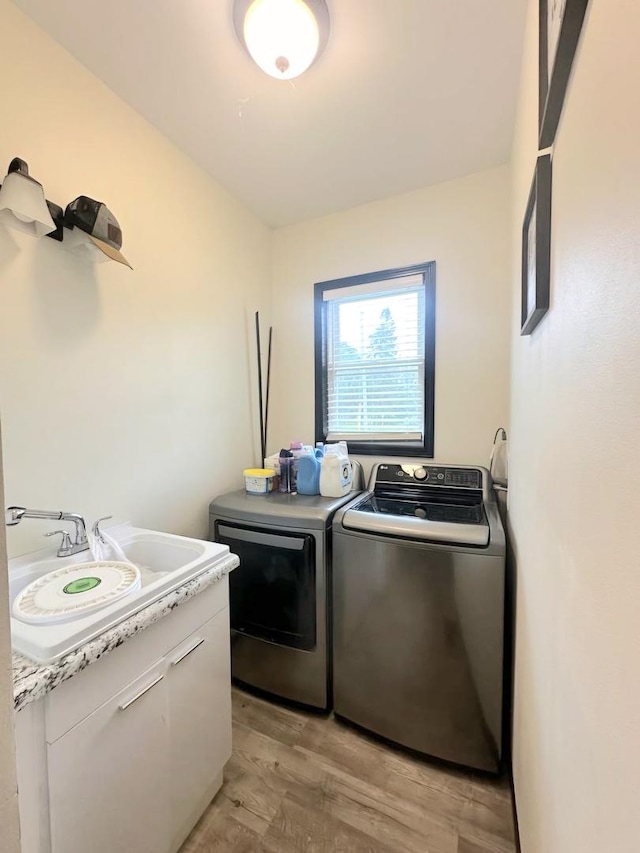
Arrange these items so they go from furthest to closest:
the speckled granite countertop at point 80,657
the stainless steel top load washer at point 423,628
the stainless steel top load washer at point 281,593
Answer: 1. the stainless steel top load washer at point 281,593
2. the stainless steel top load washer at point 423,628
3. the speckled granite countertop at point 80,657

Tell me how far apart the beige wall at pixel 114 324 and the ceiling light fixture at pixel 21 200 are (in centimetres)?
6

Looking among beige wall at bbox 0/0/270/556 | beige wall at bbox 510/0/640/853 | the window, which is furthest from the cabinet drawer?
the window

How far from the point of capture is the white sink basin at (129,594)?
0.80 meters

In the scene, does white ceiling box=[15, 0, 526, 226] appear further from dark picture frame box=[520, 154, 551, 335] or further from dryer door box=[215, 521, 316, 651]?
dryer door box=[215, 521, 316, 651]

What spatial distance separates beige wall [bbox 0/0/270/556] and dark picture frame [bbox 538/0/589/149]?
1498 millimetres

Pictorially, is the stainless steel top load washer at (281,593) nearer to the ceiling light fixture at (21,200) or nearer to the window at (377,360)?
the window at (377,360)

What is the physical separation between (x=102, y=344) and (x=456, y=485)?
1772mm

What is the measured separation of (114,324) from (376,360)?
1457 mm

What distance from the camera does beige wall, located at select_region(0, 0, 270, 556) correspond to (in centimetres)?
119

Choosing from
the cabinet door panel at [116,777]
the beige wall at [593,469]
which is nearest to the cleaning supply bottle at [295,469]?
the cabinet door panel at [116,777]

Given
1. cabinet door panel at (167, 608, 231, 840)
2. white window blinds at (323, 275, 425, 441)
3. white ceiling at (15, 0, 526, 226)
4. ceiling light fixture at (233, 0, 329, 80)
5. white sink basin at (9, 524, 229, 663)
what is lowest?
cabinet door panel at (167, 608, 231, 840)

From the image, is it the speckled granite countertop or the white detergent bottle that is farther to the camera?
the white detergent bottle

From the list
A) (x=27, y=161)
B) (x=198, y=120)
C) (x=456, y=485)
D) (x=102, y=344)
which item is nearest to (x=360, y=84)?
(x=198, y=120)

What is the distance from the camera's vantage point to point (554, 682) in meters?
0.67
